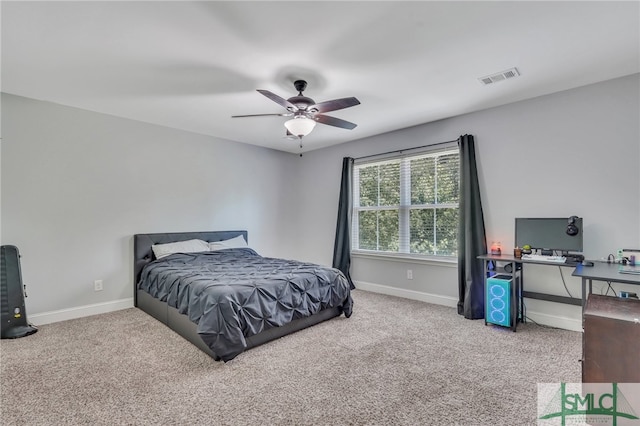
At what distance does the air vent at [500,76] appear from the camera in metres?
2.70

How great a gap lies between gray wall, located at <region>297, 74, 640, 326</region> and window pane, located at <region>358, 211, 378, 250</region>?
0.74 m

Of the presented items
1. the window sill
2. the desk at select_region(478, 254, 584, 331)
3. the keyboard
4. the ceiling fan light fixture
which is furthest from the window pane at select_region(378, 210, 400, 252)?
A: the ceiling fan light fixture

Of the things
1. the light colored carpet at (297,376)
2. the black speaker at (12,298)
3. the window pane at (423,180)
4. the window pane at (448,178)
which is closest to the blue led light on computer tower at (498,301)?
the light colored carpet at (297,376)

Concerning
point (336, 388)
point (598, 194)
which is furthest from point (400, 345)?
point (598, 194)

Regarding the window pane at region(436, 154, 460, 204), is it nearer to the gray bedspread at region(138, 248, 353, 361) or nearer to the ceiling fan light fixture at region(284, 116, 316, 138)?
the gray bedspread at region(138, 248, 353, 361)

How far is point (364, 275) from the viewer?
16.2ft

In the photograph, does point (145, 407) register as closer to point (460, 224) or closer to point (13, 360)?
point (13, 360)

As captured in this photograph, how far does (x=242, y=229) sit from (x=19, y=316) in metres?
2.84

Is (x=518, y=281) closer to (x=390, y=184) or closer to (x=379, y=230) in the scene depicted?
(x=379, y=230)

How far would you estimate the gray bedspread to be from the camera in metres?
2.45

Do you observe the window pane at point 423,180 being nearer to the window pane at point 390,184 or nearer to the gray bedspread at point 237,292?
the window pane at point 390,184

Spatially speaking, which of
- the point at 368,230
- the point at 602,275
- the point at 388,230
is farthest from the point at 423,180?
the point at 602,275

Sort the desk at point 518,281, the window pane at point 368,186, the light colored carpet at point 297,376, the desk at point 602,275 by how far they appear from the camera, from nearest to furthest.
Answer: the light colored carpet at point 297,376 → the desk at point 602,275 → the desk at point 518,281 → the window pane at point 368,186

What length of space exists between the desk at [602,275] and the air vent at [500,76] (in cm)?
177
